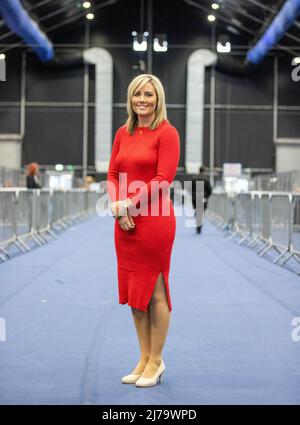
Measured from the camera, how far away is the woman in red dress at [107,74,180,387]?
3967 millimetres

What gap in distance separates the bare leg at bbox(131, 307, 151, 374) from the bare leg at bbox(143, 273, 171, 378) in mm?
49

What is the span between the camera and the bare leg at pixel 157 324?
163 inches

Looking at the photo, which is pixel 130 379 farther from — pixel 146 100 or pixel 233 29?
pixel 233 29

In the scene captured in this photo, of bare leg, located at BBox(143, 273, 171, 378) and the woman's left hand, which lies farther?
bare leg, located at BBox(143, 273, 171, 378)

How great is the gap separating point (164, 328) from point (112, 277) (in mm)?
5033

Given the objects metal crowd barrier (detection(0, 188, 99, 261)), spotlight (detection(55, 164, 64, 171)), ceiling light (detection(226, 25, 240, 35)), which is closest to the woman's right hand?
metal crowd barrier (detection(0, 188, 99, 261))

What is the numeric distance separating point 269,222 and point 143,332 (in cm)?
920

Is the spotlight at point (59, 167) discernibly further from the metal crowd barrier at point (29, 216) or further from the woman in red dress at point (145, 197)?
the woman in red dress at point (145, 197)

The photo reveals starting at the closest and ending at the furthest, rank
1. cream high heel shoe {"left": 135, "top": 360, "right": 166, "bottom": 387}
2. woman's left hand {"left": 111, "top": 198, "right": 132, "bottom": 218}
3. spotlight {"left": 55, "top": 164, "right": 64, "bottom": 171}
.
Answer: woman's left hand {"left": 111, "top": 198, "right": 132, "bottom": 218}, cream high heel shoe {"left": 135, "top": 360, "right": 166, "bottom": 387}, spotlight {"left": 55, "top": 164, "right": 64, "bottom": 171}

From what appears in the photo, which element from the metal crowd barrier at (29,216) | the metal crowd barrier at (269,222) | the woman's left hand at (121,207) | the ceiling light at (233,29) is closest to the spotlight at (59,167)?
the ceiling light at (233,29)

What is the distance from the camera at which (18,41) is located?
36.4m

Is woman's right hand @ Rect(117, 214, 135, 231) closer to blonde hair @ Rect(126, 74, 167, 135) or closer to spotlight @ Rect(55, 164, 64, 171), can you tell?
blonde hair @ Rect(126, 74, 167, 135)

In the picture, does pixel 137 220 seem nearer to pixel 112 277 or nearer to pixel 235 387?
pixel 235 387

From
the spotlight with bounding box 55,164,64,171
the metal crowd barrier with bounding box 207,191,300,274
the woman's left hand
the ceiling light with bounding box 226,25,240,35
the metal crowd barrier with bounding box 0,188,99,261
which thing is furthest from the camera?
the spotlight with bounding box 55,164,64,171
